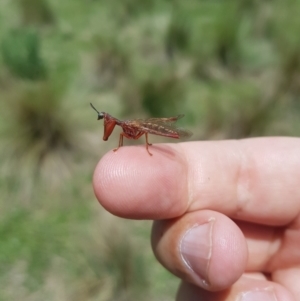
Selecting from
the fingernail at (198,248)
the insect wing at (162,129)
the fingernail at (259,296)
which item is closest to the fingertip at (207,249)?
the fingernail at (198,248)

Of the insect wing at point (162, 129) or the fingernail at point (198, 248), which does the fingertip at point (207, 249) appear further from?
the insect wing at point (162, 129)

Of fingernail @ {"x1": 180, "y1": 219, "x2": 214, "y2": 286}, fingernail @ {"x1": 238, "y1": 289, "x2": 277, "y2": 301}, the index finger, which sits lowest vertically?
fingernail @ {"x1": 238, "y1": 289, "x2": 277, "y2": 301}

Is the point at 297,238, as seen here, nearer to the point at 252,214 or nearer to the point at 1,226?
the point at 252,214

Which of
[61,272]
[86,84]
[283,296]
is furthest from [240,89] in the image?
[283,296]

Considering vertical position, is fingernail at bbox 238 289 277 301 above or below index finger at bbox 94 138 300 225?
below

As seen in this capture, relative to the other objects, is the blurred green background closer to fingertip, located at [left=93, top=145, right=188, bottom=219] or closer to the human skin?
the human skin

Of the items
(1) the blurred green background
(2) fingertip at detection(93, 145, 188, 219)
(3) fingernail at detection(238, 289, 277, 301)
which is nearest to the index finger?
(2) fingertip at detection(93, 145, 188, 219)
